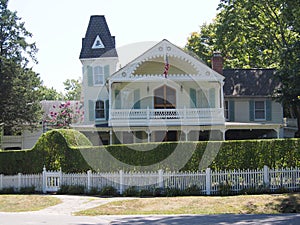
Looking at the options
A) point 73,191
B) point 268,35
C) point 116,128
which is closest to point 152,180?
point 73,191

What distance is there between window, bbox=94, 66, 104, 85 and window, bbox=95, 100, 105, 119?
4.91 ft

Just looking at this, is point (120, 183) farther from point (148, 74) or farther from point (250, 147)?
point (148, 74)

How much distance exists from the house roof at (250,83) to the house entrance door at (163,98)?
516cm

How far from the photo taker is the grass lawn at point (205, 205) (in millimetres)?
16578

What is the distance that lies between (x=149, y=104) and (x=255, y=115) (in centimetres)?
860

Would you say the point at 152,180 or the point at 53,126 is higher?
the point at 53,126

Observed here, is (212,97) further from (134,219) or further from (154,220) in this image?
(154,220)

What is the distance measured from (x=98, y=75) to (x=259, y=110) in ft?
40.9

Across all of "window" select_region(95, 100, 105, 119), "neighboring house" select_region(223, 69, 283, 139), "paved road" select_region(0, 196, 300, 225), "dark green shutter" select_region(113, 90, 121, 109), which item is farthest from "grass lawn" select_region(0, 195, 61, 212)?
"neighboring house" select_region(223, 69, 283, 139)

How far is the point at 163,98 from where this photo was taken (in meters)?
32.4

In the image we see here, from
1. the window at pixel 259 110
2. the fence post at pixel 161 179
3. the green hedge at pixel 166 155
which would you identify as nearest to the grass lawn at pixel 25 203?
the green hedge at pixel 166 155

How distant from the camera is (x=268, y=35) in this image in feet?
117

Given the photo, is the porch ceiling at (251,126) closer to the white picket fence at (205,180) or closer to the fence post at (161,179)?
the white picket fence at (205,180)

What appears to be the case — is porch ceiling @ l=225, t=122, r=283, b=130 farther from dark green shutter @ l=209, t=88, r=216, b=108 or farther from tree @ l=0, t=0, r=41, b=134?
tree @ l=0, t=0, r=41, b=134
